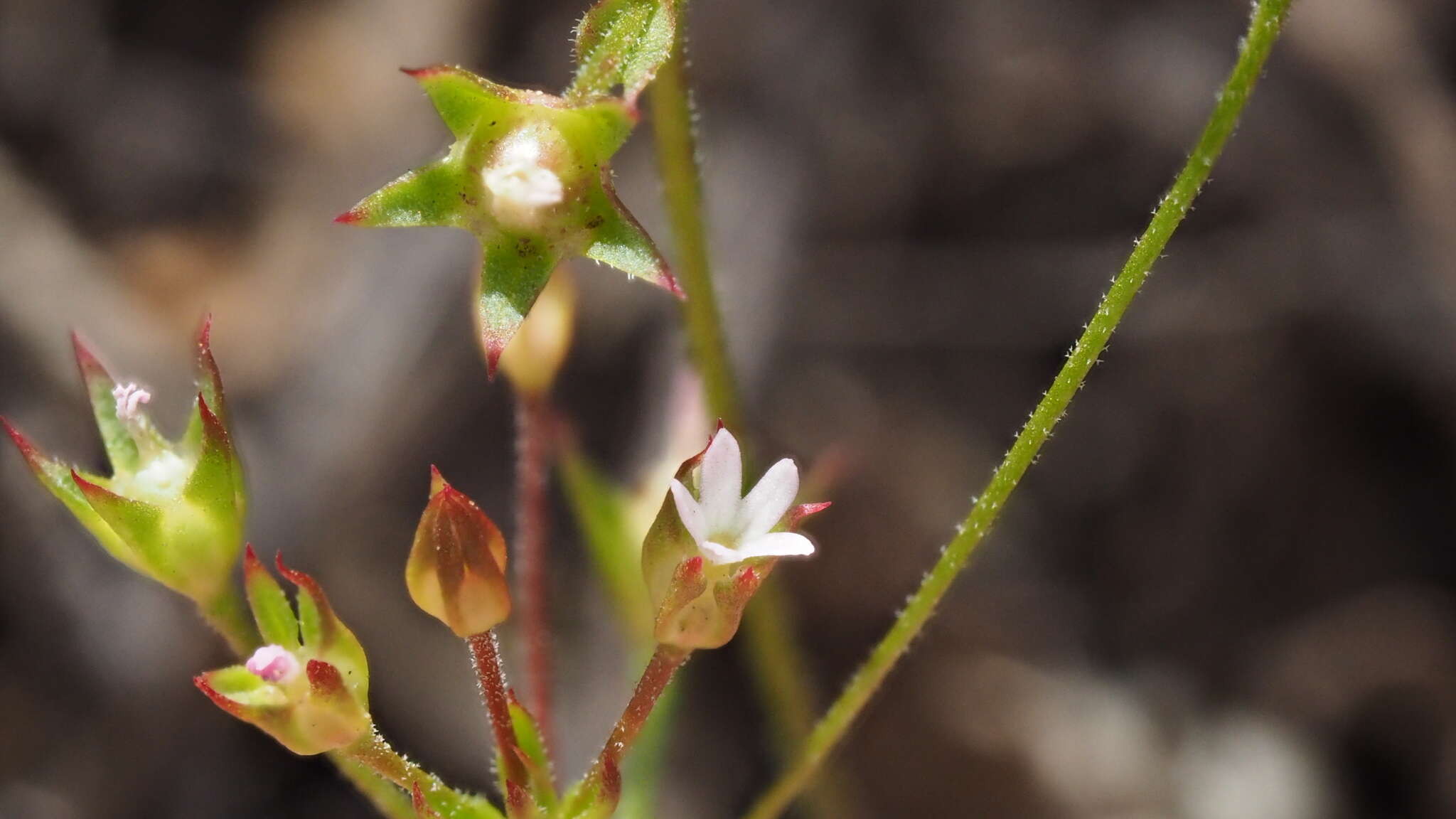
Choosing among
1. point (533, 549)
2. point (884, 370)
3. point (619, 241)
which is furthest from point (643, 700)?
point (884, 370)

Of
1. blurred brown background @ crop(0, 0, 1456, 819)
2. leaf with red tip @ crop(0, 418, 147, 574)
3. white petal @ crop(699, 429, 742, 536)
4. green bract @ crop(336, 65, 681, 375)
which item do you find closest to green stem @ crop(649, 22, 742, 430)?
green bract @ crop(336, 65, 681, 375)

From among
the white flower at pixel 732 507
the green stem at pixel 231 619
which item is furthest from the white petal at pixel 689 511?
the green stem at pixel 231 619

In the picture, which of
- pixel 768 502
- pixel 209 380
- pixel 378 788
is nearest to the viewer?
pixel 768 502

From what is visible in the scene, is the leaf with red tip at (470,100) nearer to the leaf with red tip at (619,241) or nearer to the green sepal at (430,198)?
the green sepal at (430,198)

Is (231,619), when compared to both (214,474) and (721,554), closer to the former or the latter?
(214,474)

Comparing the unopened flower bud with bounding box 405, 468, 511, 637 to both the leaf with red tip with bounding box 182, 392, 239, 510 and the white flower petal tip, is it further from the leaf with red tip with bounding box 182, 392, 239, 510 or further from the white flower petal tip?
the leaf with red tip with bounding box 182, 392, 239, 510

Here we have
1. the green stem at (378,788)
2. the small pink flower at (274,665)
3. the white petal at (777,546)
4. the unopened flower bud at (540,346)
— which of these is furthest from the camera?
the unopened flower bud at (540,346)

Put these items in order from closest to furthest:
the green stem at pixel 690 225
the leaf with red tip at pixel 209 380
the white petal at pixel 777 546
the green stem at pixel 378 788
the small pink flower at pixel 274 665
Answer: the white petal at pixel 777 546, the small pink flower at pixel 274 665, the leaf with red tip at pixel 209 380, the green stem at pixel 378 788, the green stem at pixel 690 225
